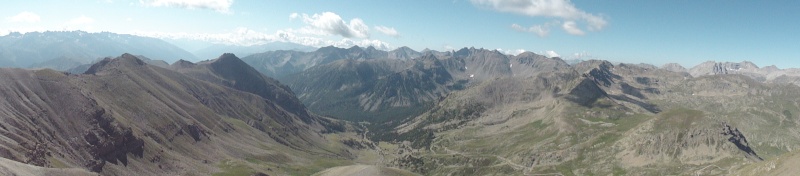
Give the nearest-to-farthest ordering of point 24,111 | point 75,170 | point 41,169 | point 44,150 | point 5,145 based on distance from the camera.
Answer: point 41,169, point 75,170, point 5,145, point 44,150, point 24,111

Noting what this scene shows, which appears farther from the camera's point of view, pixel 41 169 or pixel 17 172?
pixel 41 169

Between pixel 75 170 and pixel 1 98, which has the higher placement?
pixel 1 98

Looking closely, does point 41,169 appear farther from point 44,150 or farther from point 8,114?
point 8,114

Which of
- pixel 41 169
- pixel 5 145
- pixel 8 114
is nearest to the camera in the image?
pixel 41 169

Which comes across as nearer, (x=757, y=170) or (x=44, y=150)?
(x=44, y=150)

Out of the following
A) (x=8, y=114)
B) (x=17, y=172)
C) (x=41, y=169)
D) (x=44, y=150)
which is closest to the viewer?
(x=17, y=172)

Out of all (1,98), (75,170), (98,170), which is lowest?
(98,170)

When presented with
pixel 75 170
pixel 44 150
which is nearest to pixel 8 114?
pixel 44 150

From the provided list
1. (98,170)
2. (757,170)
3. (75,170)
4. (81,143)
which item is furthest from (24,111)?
(757,170)

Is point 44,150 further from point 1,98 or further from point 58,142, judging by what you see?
point 1,98
